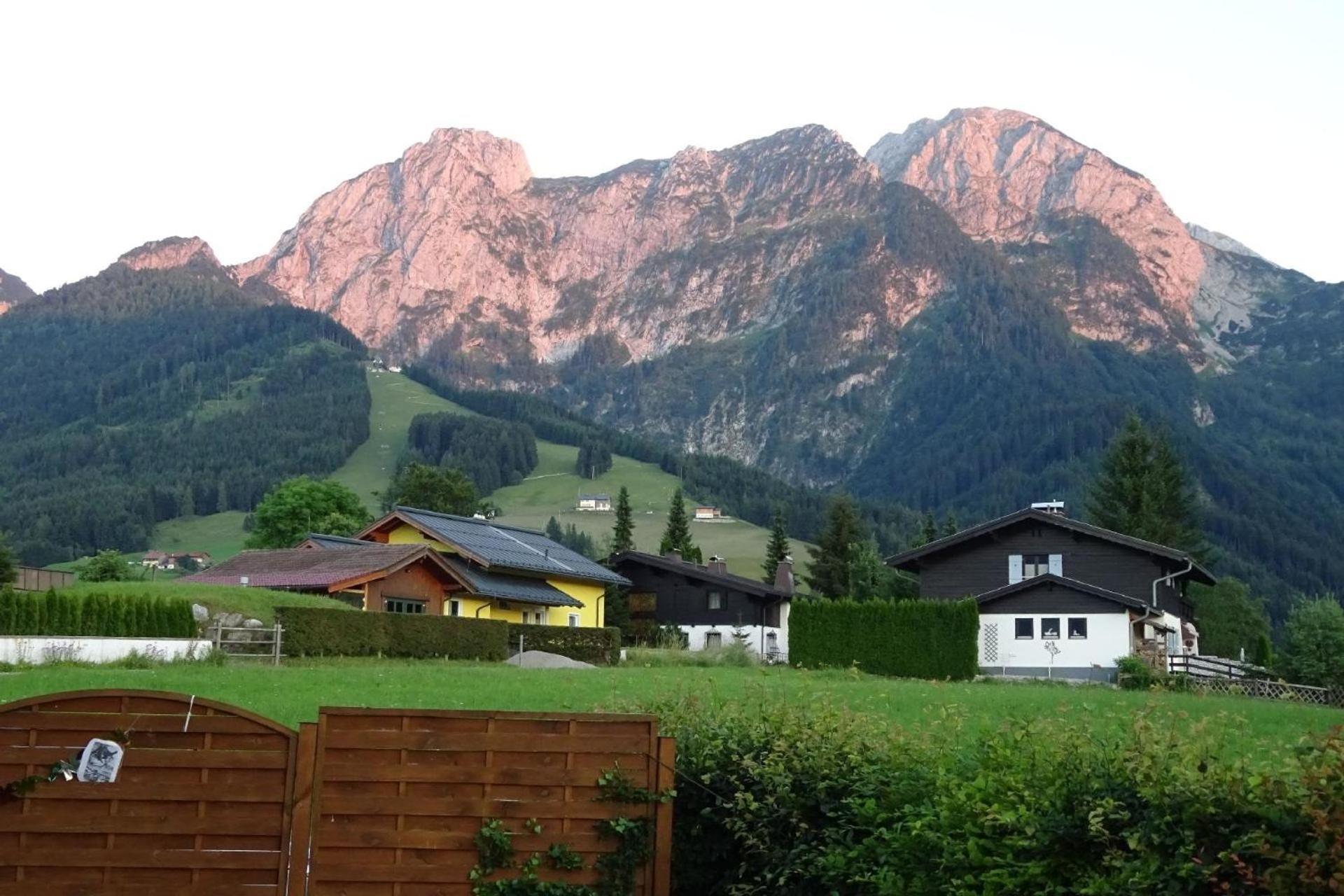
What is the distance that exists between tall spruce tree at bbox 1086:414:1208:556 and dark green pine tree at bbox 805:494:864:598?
19.7m

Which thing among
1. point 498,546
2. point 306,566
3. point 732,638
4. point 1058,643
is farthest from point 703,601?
point 1058,643

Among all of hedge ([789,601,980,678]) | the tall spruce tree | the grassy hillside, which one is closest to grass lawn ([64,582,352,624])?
hedge ([789,601,980,678])

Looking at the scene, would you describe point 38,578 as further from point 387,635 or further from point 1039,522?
point 1039,522

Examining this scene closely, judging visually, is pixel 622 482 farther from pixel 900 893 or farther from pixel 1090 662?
pixel 900 893

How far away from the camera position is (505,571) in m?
56.7

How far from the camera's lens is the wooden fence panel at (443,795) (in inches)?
364

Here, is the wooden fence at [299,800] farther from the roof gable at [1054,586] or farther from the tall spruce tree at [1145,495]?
the tall spruce tree at [1145,495]

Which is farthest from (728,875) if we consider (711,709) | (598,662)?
(598,662)

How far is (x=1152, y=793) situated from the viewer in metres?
7.16

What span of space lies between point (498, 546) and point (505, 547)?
1.31 ft

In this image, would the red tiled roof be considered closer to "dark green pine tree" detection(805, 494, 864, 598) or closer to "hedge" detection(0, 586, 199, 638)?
"hedge" detection(0, 586, 199, 638)

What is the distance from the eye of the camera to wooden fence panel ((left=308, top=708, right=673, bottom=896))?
9.25 m

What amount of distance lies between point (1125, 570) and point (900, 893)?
4634cm

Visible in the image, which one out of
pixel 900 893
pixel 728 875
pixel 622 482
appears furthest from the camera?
pixel 622 482
